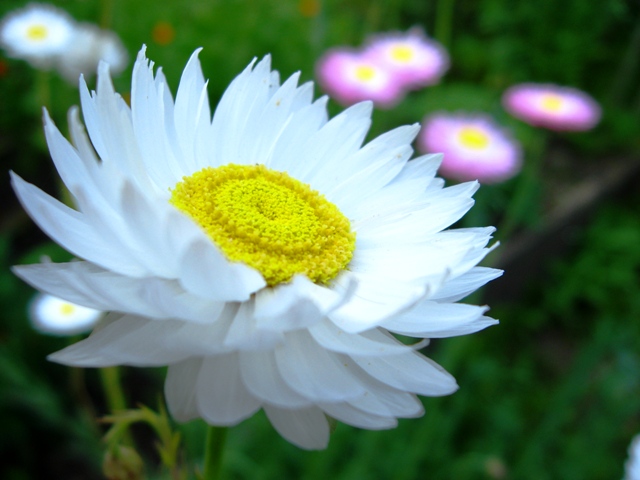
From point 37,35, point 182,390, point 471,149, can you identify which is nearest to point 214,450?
point 182,390

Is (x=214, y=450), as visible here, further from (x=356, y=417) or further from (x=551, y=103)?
(x=551, y=103)

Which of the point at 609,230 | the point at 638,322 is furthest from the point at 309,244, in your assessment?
the point at 609,230

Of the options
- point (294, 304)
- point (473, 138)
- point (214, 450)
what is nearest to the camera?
point (294, 304)

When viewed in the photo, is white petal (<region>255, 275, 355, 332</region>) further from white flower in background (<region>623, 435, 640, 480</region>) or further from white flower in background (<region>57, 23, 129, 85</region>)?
white flower in background (<region>57, 23, 129, 85</region>)

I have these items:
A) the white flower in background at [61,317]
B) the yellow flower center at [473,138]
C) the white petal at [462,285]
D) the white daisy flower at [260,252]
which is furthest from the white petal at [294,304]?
the yellow flower center at [473,138]

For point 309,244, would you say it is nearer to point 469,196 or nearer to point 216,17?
point 469,196

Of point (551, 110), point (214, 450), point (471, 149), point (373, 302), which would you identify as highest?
point (551, 110)

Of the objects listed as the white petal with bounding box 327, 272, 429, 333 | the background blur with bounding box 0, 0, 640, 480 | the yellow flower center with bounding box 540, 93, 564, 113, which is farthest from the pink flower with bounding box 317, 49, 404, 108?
the white petal with bounding box 327, 272, 429, 333

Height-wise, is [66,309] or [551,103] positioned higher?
[551,103]
